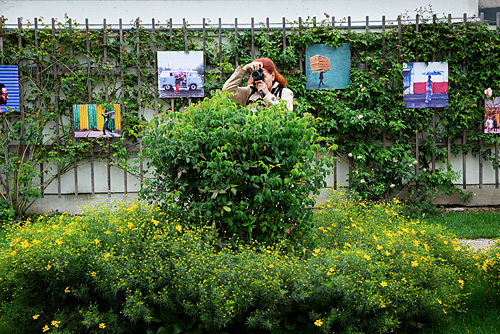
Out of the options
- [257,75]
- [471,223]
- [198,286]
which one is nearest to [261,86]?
[257,75]

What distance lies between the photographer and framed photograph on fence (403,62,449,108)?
7.18m

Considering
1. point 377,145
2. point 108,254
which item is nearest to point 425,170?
point 377,145

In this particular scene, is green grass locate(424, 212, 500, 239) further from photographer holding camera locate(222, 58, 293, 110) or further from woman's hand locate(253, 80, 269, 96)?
woman's hand locate(253, 80, 269, 96)

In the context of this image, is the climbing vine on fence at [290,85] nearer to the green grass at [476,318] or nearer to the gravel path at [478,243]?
the gravel path at [478,243]

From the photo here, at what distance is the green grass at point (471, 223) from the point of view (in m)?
5.52

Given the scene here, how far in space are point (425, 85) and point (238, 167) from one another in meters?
5.11

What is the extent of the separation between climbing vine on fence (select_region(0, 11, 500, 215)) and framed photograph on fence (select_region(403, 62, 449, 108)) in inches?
4.4

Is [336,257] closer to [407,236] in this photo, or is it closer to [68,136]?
[407,236]

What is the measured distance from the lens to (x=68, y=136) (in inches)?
277

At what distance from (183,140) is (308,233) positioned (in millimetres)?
1302

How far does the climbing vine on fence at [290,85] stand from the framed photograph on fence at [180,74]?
129mm

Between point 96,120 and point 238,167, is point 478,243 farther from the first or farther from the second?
point 96,120

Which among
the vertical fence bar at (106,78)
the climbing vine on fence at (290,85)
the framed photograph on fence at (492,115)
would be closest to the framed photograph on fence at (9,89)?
the climbing vine on fence at (290,85)

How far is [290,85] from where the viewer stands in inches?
279
